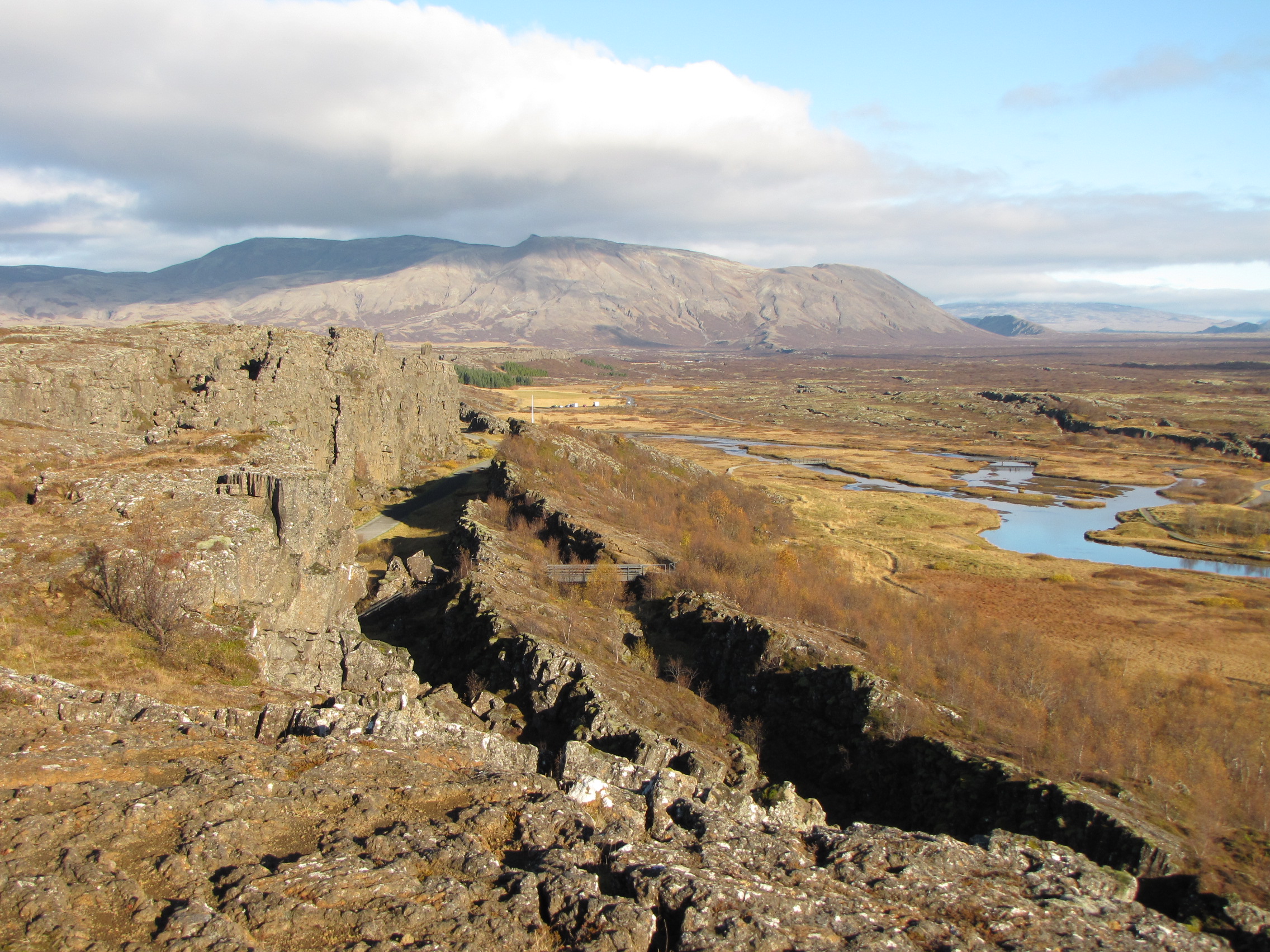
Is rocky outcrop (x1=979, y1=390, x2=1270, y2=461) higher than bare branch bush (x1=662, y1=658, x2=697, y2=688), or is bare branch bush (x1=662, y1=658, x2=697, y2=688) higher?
rocky outcrop (x1=979, y1=390, x2=1270, y2=461)

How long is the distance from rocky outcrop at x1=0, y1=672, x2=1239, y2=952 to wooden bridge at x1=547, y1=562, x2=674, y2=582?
22258 mm

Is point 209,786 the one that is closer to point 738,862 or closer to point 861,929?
point 738,862

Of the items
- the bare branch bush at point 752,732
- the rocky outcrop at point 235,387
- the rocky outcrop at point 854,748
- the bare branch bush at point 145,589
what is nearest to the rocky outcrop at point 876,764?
the rocky outcrop at point 854,748

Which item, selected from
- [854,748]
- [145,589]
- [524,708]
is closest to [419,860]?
[145,589]

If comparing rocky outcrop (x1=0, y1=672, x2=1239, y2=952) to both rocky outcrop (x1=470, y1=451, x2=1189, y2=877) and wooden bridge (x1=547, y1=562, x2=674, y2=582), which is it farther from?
wooden bridge (x1=547, y1=562, x2=674, y2=582)

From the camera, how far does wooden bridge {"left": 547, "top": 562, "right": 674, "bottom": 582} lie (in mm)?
37406

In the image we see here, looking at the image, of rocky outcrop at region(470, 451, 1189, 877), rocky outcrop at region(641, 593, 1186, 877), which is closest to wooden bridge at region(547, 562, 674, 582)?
rocky outcrop at region(470, 451, 1189, 877)

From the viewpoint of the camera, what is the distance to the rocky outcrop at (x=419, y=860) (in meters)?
8.34

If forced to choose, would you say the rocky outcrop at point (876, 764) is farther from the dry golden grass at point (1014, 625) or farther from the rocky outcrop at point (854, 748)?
the dry golden grass at point (1014, 625)

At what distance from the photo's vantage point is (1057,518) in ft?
265

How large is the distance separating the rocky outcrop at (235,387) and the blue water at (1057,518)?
177ft

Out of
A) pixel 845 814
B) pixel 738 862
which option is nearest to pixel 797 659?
pixel 845 814

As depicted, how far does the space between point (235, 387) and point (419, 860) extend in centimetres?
3827

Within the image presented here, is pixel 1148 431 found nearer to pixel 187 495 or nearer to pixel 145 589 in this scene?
pixel 187 495
